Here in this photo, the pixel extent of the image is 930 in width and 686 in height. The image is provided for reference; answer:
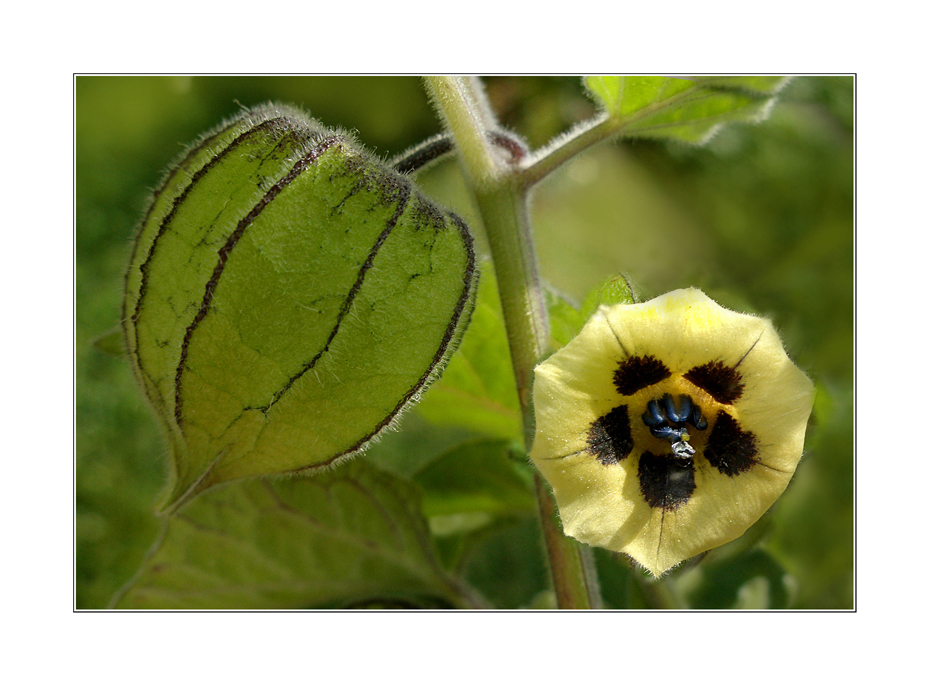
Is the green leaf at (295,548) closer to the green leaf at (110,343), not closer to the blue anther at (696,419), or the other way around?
the green leaf at (110,343)

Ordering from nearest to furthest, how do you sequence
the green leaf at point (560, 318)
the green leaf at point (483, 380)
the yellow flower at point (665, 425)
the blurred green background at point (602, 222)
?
the yellow flower at point (665, 425)
the green leaf at point (560, 318)
the green leaf at point (483, 380)
the blurred green background at point (602, 222)

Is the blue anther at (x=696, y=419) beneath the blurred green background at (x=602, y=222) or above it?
beneath

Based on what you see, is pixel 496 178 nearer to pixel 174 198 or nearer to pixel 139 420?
pixel 174 198

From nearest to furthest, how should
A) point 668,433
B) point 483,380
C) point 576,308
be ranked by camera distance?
point 668,433 → point 576,308 → point 483,380

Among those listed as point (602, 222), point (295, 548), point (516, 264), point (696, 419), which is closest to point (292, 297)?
point (516, 264)

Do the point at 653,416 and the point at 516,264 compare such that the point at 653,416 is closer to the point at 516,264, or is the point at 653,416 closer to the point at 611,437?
the point at 611,437

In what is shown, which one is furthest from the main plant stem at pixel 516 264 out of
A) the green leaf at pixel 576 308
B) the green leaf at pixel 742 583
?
the green leaf at pixel 742 583
